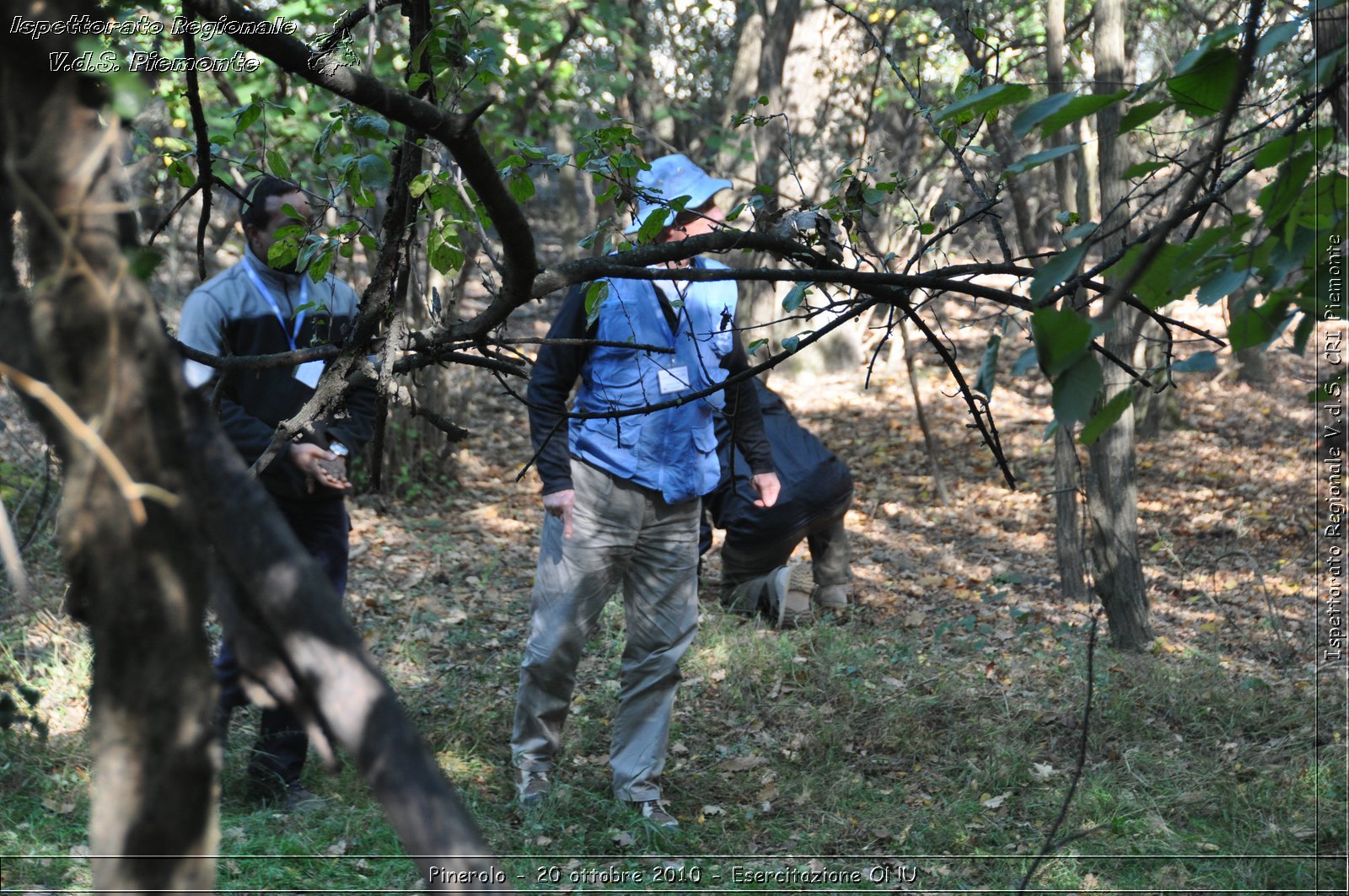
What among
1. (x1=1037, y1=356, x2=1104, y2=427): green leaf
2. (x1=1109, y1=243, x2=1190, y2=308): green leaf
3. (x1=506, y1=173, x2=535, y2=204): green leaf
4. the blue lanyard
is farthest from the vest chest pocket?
(x1=1037, y1=356, x2=1104, y2=427): green leaf

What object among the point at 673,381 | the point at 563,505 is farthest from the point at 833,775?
the point at 673,381

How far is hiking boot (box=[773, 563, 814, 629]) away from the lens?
19.9 ft

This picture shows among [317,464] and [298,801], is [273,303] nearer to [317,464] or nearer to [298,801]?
[317,464]

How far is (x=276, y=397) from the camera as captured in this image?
3805mm

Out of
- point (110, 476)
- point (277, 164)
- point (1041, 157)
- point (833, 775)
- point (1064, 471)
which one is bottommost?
point (833, 775)

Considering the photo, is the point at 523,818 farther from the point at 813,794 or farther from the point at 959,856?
the point at 959,856

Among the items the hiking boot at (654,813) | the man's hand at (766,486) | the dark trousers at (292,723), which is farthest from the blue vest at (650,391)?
the hiking boot at (654,813)

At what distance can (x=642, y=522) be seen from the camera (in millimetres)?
3930

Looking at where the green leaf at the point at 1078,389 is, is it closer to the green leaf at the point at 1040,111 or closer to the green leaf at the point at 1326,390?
the green leaf at the point at 1040,111

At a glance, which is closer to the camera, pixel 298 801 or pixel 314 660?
pixel 314 660

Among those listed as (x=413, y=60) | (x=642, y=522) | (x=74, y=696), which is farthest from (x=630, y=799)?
(x=413, y=60)

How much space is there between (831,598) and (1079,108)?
545cm

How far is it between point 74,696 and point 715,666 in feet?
9.42

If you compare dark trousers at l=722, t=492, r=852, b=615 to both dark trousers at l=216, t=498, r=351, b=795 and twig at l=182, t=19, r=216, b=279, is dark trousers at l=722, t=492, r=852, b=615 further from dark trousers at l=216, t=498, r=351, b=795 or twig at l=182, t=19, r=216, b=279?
twig at l=182, t=19, r=216, b=279
